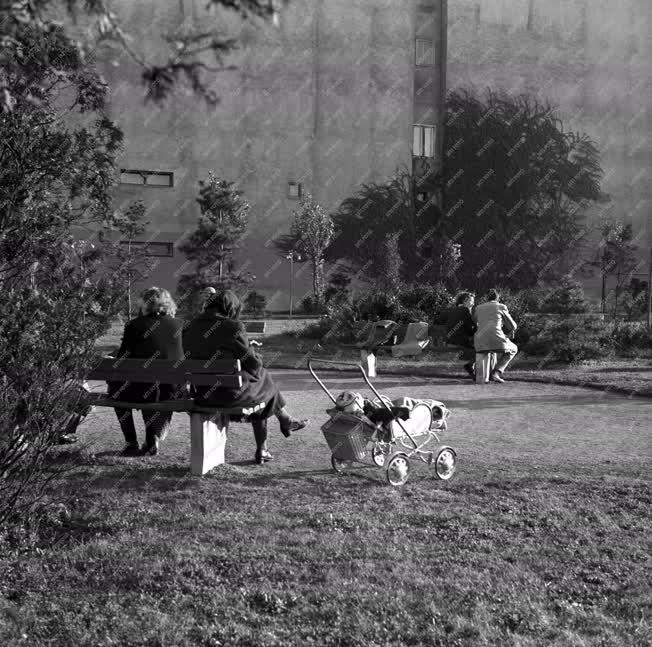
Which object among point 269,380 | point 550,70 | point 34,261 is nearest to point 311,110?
point 550,70

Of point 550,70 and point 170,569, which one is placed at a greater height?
point 550,70

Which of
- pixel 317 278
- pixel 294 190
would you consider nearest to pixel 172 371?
pixel 317 278

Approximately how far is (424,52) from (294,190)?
1047 centimetres

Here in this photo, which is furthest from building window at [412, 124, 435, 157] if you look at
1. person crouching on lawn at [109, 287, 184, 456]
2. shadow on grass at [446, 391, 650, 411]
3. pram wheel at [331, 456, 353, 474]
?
pram wheel at [331, 456, 353, 474]

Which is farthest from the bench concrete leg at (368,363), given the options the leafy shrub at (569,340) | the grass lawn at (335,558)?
the grass lawn at (335,558)

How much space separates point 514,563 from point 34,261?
9.94ft

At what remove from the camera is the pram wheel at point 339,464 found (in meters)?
6.73

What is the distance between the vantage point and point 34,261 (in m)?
4.49

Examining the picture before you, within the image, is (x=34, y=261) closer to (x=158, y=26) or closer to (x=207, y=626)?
(x=207, y=626)

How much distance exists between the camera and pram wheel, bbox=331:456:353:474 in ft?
22.1

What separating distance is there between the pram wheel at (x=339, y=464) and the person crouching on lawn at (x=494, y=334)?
25.0ft

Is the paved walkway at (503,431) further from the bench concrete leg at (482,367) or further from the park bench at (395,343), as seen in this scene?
the park bench at (395,343)

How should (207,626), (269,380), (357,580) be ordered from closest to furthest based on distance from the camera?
(207,626), (357,580), (269,380)

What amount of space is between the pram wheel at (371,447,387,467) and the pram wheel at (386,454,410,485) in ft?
1.23
